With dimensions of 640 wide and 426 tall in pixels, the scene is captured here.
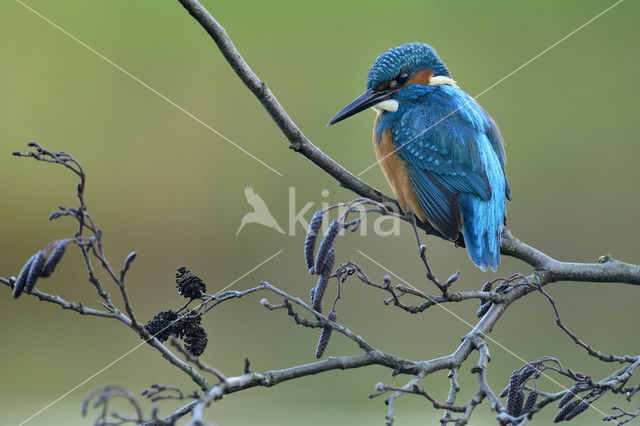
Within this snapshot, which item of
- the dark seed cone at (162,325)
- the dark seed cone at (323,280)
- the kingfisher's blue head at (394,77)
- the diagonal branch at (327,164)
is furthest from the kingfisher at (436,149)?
the dark seed cone at (162,325)

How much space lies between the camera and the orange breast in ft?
9.02

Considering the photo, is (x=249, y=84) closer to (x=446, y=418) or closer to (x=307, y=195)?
(x=446, y=418)

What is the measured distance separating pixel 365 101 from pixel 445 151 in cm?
40

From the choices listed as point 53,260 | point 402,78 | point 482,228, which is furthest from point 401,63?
point 53,260

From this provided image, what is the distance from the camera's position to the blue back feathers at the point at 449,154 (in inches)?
100.0

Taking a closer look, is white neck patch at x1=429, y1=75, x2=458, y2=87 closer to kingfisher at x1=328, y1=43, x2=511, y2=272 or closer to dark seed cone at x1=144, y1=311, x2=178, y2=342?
kingfisher at x1=328, y1=43, x2=511, y2=272

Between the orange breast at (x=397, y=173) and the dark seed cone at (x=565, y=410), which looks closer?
the dark seed cone at (x=565, y=410)

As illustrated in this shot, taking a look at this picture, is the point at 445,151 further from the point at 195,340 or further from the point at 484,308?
the point at 195,340

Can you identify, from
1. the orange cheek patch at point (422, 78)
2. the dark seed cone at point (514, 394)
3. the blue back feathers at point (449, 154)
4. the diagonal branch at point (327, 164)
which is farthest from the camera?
the orange cheek patch at point (422, 78)

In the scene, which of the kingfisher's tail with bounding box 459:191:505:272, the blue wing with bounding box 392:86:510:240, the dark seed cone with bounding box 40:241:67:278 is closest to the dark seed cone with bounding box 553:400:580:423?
the kingfisher's tail with bounding box 459:191:505:272

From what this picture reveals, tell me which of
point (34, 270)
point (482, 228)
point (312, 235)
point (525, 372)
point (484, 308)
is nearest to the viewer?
point (34, 270)

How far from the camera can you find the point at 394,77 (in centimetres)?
291

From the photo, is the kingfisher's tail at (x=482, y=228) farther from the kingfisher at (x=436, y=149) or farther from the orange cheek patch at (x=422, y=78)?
the orange cheek patch at (x=422, y=78)

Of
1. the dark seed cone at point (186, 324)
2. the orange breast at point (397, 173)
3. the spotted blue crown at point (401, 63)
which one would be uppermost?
the spotted blue crown at point (401, 63)
